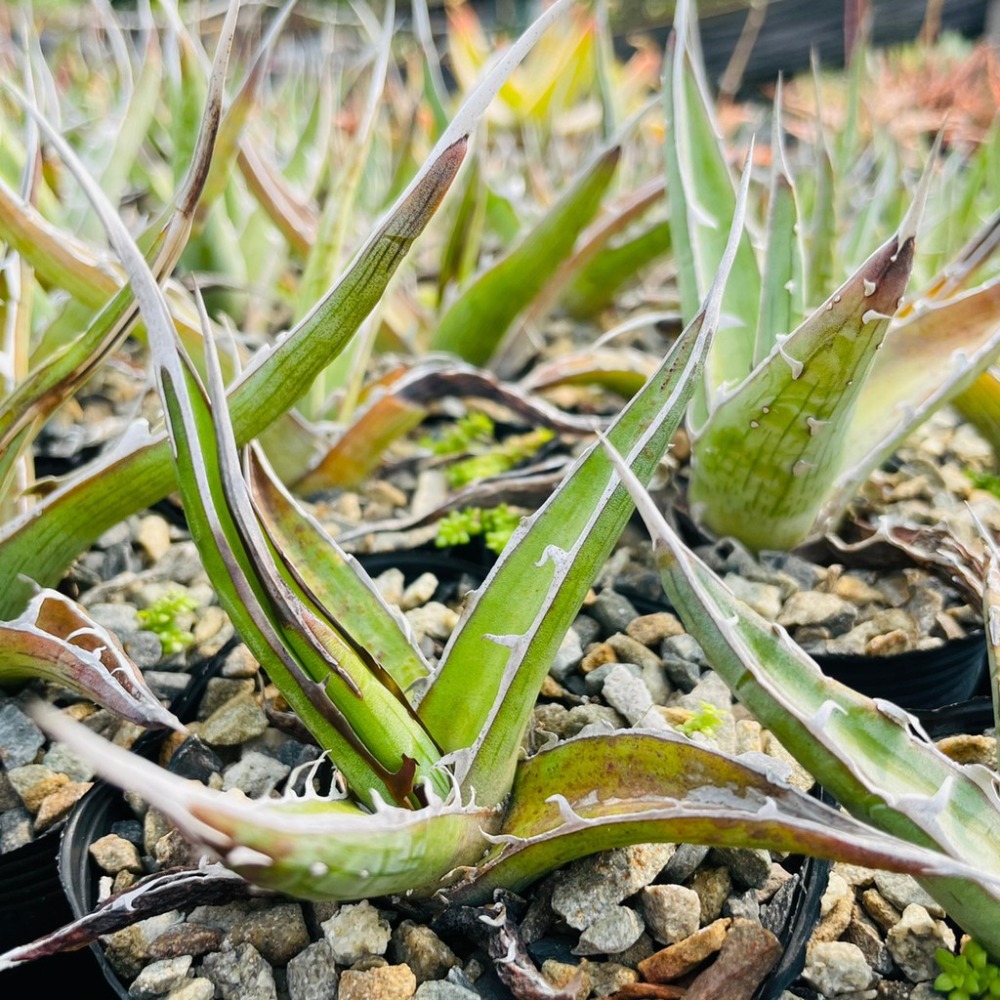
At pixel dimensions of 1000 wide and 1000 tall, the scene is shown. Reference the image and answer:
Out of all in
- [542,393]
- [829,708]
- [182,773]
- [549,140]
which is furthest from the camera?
[549,140]

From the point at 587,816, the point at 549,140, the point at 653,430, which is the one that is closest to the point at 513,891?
the point at 587,816

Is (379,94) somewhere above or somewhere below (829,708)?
above

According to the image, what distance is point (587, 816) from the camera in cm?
61

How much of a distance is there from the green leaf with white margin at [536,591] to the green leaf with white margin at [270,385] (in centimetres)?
18

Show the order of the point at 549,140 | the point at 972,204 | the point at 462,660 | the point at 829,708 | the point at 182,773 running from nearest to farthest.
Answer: the point at 829,708
the point at 462,660
the point at 182,773
the point at 972,204
the point at 549,140

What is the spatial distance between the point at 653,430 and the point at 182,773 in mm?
499

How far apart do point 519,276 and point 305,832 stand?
978 mm

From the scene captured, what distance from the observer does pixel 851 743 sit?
23.7 inches

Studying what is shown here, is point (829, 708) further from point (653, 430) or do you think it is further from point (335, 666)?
point (335, 666)

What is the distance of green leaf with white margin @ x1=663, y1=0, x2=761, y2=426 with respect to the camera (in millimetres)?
995

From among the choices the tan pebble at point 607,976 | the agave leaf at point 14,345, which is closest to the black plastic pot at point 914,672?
the tan pebble at point 607,976

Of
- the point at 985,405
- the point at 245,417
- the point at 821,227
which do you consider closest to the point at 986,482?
the point at 985,405

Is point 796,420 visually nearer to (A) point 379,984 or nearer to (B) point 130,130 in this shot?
(A) point 379,984

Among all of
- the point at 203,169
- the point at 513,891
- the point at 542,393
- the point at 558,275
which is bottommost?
the point at 513,891
